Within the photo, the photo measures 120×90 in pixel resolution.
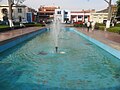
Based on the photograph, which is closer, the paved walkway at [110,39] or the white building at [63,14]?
the paved walkway at [110,39]

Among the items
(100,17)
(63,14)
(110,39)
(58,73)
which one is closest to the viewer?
(58,73)

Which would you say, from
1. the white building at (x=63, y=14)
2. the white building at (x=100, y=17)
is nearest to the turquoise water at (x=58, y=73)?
the white building at (x=100, y=17)

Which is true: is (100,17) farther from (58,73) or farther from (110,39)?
(58,73)

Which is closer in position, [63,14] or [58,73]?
[58,73]

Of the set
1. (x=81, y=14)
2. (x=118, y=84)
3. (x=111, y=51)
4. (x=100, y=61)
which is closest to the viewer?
(x=118, y=84)

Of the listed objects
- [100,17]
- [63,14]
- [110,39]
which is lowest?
[110,39]

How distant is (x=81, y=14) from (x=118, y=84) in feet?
223

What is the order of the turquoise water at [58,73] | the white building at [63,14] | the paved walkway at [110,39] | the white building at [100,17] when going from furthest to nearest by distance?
the white building at [63,14] < the white building at [100,17] < the paved walkway at [110,39] < the turquoise water at [58,73]

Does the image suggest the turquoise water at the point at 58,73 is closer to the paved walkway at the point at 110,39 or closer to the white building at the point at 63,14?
the paved walkway at the point at 110,39

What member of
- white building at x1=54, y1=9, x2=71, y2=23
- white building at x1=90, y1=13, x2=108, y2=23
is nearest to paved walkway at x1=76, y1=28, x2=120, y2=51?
white building at x1=90, y1=13, x2=108, y2=23

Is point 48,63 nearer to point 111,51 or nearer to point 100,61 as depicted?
point 100,61

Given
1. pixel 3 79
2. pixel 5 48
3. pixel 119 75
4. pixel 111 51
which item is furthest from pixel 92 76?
pixel 5 48

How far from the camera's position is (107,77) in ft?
25.3

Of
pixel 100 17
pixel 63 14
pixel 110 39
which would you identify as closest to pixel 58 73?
pixel 110 39
